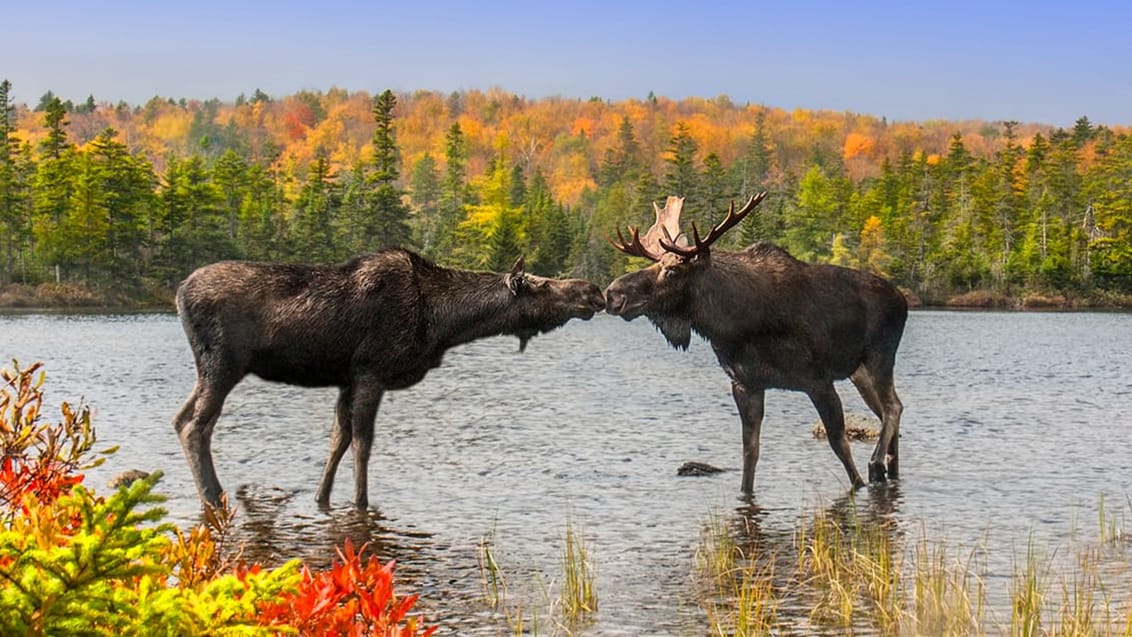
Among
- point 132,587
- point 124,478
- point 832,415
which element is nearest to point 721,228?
point 832,415

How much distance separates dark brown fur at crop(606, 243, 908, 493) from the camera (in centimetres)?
1278

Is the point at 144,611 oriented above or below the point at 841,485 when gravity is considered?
above

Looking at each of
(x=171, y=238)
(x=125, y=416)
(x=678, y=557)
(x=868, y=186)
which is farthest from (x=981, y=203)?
(x=678, y=557)

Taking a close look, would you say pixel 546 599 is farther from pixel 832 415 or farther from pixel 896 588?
pixel 832 415

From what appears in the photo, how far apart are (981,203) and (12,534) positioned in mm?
130474

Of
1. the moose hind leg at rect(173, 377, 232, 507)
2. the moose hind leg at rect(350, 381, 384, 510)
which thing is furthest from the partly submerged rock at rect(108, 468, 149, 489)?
the moose hind leg at rect(350, 381, 384, 510)

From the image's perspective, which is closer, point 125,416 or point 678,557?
point 678,557

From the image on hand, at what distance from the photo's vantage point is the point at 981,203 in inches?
4983

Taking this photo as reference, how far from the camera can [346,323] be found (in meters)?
12.3

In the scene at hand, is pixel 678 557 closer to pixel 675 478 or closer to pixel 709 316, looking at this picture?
pixel 709 316

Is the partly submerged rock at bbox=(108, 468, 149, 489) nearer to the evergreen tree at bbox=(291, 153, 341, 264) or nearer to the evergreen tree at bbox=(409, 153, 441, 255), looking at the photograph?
the evergreen tree at bbox=(291, 153, 341, 264)

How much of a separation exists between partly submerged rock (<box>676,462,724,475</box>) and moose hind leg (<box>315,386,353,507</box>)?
4.39 metres

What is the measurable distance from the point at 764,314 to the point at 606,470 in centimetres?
389

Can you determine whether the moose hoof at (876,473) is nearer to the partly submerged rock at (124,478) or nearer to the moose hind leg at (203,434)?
the moose hind leg at (203,434)
